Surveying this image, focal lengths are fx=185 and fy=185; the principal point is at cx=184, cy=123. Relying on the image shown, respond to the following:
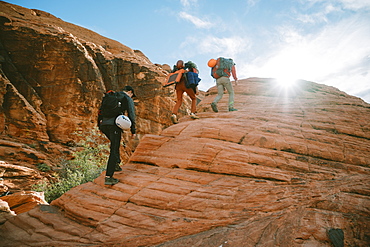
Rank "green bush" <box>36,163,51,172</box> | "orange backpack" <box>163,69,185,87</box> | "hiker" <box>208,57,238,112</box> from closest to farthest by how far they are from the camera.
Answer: "orange backpack" <box>163,69,185,87</box>, "hiker" <box>208,57,238,112</box>, "green bush" <box>36,163,51,172</box>

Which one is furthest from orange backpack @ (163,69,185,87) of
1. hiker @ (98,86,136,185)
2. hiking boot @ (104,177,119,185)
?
hiking boot @ (104,177,119,185)

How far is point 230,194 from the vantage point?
175 inches

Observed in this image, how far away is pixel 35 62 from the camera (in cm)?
2197

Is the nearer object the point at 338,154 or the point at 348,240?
the point at 348,240

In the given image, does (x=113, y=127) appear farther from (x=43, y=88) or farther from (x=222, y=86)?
(x=43, y=88)

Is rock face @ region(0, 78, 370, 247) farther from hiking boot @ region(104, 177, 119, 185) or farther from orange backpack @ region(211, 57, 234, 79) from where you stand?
orange backpack @ region(211, 57, 234, 79)

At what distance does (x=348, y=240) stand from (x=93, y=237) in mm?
4722

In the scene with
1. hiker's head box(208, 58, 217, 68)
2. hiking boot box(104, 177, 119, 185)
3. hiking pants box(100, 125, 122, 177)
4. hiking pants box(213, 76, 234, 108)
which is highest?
hiker's head box(208, 58, 217, 68)

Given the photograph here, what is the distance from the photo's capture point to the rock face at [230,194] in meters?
3.46

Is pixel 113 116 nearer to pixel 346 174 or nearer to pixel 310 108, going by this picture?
pixel 346 174

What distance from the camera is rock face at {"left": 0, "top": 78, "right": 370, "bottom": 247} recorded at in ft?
11.4

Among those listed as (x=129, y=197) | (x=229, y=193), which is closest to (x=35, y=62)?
(x=129, y=197)

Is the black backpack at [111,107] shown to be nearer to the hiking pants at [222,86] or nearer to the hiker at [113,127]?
the hiker at [113,127]

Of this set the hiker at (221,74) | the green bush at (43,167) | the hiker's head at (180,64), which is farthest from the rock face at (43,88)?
the hiker at (221,74)
